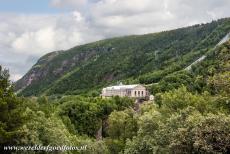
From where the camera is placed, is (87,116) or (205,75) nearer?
(87,116)

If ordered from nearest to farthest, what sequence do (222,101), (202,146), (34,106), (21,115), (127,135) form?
1. (202,146)
2. (21,115)
3. (222,101)
4. (34,106)
5. (127,135)

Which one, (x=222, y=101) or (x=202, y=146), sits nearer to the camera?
(x=202, y=146)

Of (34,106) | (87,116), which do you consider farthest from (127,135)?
(87,116)

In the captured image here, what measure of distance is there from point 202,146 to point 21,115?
902 inches

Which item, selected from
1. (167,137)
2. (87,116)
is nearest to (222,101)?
(167,137)

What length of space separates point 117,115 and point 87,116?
148 feet

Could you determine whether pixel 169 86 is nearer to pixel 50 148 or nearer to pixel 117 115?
pixel 117 115

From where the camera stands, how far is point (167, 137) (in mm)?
56125

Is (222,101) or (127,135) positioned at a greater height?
(222,101)

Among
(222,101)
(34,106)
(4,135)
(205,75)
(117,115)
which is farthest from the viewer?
(205,75)

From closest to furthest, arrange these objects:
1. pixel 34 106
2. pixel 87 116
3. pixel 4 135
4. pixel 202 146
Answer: pixel 202 146 < pixel 4 135 < pixel 34 106 < pixel 87 116

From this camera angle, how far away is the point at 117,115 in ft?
355

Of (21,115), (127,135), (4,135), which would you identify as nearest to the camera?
(4,135)

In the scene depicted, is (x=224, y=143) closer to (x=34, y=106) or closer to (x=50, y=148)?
(x=50, y=148)
